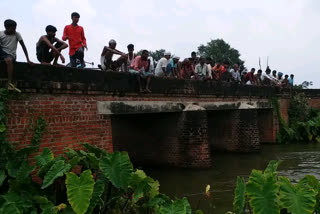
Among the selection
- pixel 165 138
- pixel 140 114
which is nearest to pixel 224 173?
pixel 165 138

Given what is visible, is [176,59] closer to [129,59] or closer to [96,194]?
[129,59]

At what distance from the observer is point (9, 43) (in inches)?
221

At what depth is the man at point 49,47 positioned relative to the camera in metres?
6.35

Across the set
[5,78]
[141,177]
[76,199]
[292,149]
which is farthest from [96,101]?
[292,149]

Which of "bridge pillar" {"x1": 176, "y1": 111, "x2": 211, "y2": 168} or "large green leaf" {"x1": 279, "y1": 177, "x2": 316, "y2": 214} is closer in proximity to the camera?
"large green leaf" {"x1": 279, "y1": 177, "x2": 316, "y2": 214}

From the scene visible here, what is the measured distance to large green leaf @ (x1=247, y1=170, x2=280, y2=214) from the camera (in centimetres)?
377

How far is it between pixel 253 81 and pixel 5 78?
12.6 meters

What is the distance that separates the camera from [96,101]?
716 cm

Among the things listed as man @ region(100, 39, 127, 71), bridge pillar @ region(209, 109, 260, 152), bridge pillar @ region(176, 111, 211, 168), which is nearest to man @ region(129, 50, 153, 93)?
man @ region(100, 39, 127, 71)

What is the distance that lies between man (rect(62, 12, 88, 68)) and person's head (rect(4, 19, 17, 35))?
→ 6.20ft

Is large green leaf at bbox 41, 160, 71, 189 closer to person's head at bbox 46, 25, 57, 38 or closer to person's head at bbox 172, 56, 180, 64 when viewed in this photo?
person's head at bbox 46, 25, 57, 38

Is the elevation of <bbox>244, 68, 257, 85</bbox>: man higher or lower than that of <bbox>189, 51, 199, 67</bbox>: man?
lower

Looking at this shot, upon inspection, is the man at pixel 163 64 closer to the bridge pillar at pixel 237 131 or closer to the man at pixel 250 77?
the bridge pillar at pixel 237 131

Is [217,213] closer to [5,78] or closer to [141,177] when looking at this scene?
[141,177]
